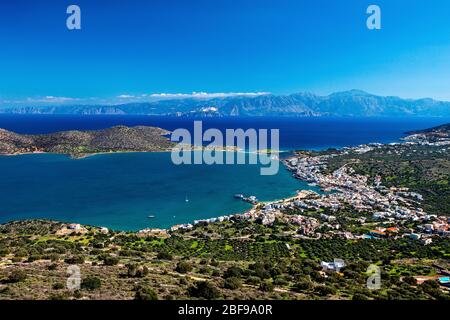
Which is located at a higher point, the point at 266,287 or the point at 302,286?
the point at 266,287

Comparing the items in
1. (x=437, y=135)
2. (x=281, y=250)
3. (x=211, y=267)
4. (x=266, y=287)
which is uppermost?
(x=437, y=135)

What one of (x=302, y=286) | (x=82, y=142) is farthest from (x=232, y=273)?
(x=82, y=142)

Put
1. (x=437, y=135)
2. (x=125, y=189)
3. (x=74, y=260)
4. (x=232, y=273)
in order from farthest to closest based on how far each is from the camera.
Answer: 1. (x=437, y=135)
2. (x=125, y=189)
3. (x=74, y=260)
4. (x=232, y=273)

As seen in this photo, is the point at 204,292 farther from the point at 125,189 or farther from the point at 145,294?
the point at 125,189

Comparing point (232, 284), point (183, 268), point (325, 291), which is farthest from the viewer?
point (183, 268)

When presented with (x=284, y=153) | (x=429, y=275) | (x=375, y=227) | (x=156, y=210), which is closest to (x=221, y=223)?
(x=156, y=210)
